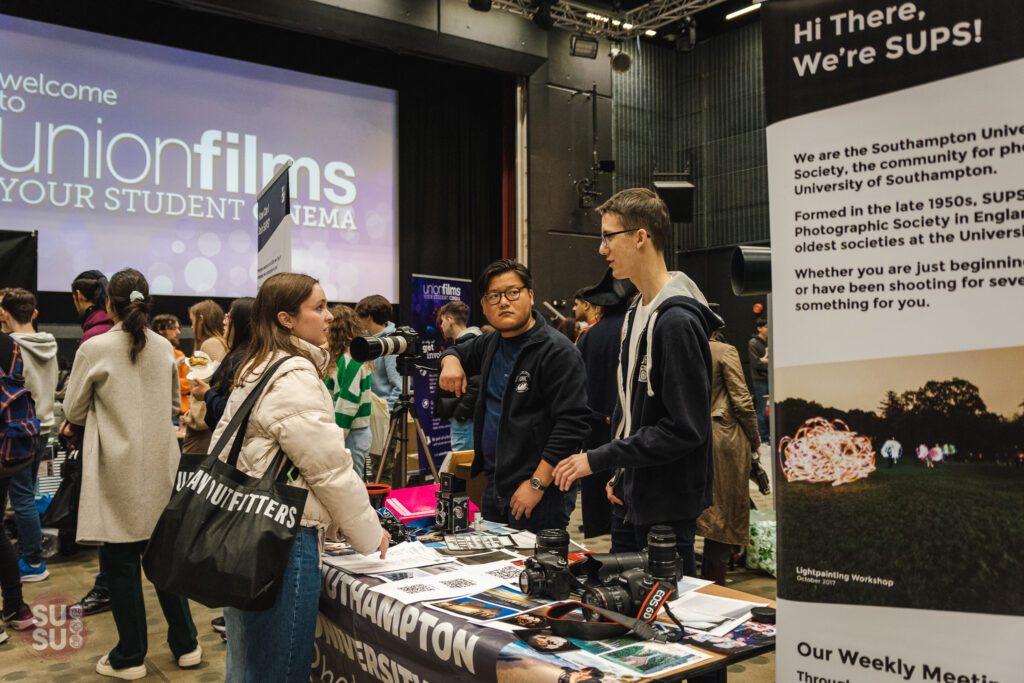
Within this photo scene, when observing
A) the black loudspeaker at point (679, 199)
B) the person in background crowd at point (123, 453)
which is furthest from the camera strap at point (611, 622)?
the black loudspeaker at point (679, 199)

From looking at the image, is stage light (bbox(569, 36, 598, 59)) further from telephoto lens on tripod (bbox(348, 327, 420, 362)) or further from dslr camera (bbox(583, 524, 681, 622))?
dslr camera (bbox(583, 524, 681, 622))

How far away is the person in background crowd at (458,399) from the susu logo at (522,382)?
1.53ft

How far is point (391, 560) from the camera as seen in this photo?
Result: 200cm

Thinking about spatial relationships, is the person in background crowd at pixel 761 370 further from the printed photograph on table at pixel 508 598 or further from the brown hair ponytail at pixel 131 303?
the printed photograph on table at pixel 508 598

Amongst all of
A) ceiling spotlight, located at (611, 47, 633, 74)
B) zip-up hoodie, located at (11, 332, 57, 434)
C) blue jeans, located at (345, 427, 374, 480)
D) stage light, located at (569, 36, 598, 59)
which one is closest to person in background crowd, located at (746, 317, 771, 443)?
ceiling spotlight, located at (611, 47, 633, 74)

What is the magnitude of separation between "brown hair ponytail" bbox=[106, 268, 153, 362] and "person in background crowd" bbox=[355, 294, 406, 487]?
179 cm

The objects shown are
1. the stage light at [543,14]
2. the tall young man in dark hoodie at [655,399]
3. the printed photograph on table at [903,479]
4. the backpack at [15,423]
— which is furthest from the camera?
the stage light at [543,14]

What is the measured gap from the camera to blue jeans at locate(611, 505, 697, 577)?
6.30 feet

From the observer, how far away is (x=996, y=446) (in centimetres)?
100

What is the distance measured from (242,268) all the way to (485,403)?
6125mm

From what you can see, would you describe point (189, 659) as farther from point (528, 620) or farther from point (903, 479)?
point (903, 479)

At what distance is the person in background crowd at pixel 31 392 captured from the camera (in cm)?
402

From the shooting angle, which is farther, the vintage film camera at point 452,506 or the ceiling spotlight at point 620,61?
the ceiling spotlight at point 620,61

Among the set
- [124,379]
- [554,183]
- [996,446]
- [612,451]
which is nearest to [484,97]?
[554,183]
